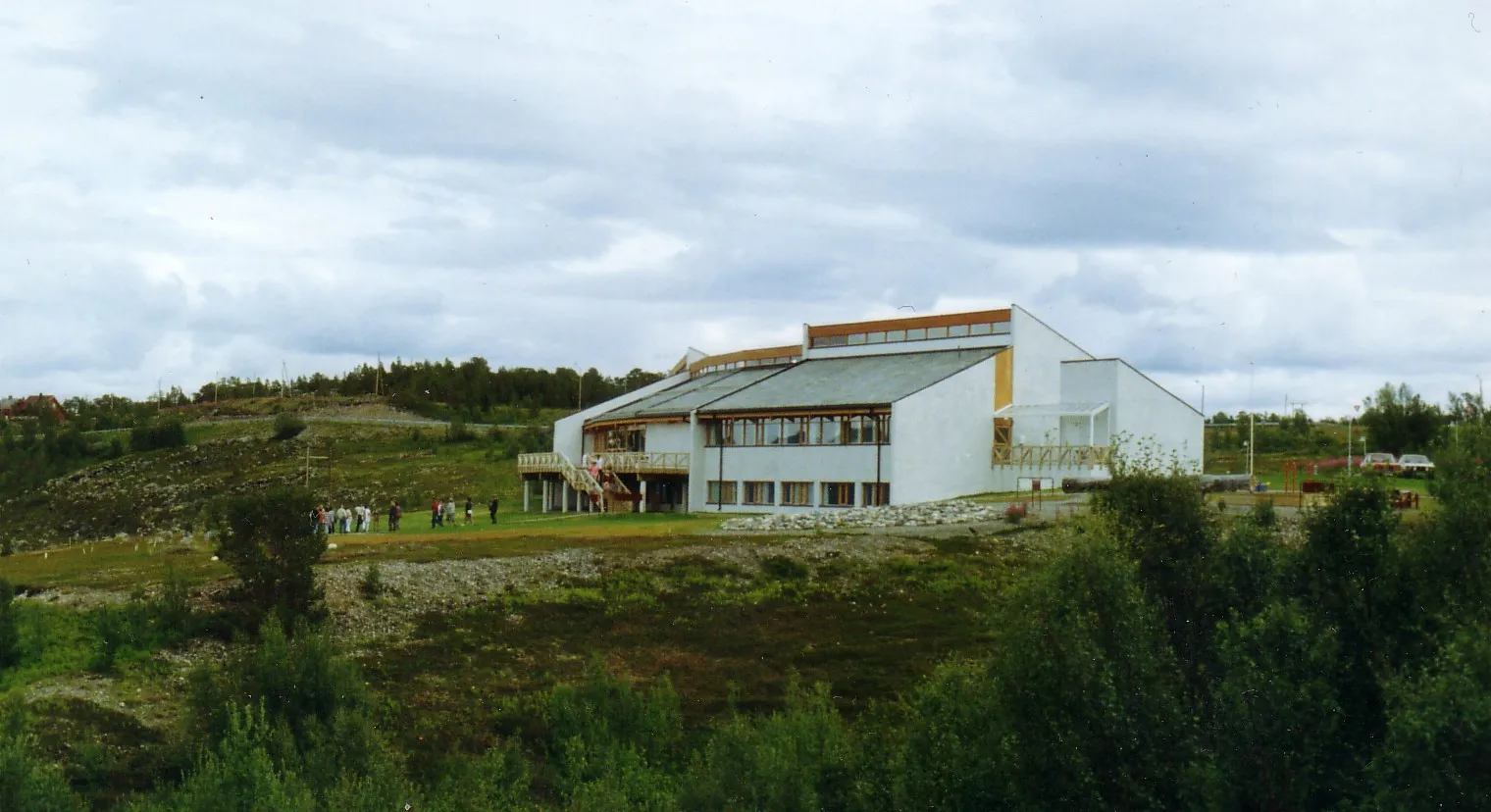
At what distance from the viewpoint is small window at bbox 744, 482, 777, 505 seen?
63.4 metres

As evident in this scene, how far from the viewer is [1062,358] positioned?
228 feet

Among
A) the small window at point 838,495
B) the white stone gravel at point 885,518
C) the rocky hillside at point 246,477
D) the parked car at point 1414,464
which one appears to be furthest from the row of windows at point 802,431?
the rocky hillside at point 246,477

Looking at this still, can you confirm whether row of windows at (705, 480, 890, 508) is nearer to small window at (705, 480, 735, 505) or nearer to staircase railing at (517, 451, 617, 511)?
small window at (705, 480, 735, 505)

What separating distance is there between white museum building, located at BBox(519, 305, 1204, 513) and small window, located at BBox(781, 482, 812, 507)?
0.07 m

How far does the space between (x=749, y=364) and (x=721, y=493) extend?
1862cm

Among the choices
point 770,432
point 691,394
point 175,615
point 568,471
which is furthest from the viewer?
point 691,394

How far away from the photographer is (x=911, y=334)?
7256cm

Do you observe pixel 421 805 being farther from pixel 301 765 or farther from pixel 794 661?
pixel 794 661

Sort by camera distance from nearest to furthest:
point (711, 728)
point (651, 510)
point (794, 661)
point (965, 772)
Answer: point (965, 772)
point (711, 728)
point (794, 661)
point (651, 510)

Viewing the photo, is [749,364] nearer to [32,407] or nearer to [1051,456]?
[1051,456]

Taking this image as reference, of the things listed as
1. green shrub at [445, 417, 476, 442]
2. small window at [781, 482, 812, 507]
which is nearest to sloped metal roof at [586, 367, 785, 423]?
small window at [781, 482, 812, 507]

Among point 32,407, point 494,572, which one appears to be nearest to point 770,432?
point 494,572

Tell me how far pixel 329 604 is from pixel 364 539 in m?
15.0

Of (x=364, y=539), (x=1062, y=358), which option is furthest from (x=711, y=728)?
(x=1062, y=358)
